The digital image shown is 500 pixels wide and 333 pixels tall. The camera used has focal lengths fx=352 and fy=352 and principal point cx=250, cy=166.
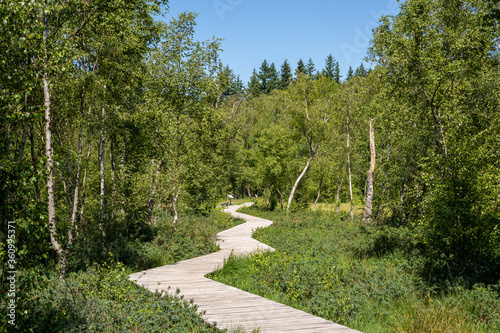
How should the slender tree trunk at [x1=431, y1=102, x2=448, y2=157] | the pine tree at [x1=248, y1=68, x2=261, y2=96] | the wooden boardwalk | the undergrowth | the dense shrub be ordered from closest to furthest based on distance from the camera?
the undergrowth
the dense shrub
the wooden boardwalk
the slender tree trunk at [x1=431, y1=102, x2=448, y2=157]
the pine tree at [x1=248, y1=68, x2=261, y2=96]

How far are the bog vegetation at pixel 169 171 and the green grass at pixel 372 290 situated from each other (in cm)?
6

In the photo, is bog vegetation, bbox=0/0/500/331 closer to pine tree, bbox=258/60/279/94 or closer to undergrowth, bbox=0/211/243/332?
undergrowth, bbox=0/211/243/332

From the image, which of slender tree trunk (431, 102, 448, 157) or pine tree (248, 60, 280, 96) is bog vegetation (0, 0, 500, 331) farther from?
pine tree (248, 60, 280, 96)

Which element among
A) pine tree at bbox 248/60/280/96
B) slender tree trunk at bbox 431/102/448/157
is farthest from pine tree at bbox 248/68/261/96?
slender tree trunk at bbox 431/102/448/157

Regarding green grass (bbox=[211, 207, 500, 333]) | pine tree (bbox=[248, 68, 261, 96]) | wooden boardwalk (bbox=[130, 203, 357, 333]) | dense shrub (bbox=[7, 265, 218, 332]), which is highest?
pine tree (bbox=[248, 68, 261, 96])

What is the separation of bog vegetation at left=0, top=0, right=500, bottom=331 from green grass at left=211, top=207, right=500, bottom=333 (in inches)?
2.2

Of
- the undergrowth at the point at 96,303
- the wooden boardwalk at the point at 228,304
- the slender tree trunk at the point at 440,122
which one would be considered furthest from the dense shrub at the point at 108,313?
the slender tree trunk at the point at 440,122

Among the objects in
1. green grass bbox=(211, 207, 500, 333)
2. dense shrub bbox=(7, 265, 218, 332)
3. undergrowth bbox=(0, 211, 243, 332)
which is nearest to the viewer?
undergrowth bbox=(0, 211, 243, 332)

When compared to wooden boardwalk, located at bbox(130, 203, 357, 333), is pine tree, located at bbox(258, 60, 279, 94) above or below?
above

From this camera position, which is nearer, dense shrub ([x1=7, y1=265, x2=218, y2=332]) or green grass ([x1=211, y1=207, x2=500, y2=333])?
dense shrub ([x1=7, y1=265, x2=218, y2=332])

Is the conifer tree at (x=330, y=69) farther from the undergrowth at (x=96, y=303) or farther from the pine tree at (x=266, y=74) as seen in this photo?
the undergrowth at (x=96, y=303)

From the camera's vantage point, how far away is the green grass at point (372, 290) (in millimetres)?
6855

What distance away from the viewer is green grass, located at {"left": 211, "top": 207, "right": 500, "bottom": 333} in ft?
22.5

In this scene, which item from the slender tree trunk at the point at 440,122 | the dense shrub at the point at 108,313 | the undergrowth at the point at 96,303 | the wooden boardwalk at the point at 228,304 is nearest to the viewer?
the undergrowth at the point at 96,303
